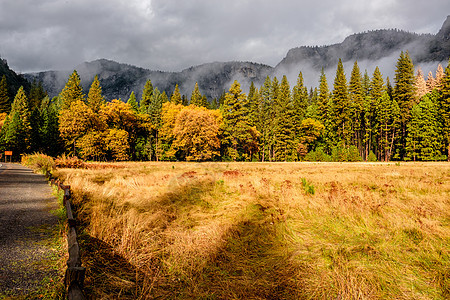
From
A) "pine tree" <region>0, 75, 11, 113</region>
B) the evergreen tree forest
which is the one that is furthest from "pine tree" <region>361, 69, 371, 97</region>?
"pine tree" <region>0, 75, 11, 113</region>

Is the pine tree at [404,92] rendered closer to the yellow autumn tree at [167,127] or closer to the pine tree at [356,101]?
the pine tree at [356,101]

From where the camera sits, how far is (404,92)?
167 ft

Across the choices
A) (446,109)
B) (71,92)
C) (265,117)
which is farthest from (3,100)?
(446,109)

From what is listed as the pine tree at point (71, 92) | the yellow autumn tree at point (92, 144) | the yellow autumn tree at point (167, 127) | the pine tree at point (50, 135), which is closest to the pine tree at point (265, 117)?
the yellow autumn tree at point (167, 127)

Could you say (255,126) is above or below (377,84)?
below

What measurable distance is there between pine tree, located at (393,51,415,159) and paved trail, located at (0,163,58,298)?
60978 millimetres

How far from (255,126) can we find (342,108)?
2079 cm

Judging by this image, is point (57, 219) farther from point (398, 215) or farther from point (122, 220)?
point (398, 215)

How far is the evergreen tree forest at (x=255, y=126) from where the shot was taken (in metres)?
41.9

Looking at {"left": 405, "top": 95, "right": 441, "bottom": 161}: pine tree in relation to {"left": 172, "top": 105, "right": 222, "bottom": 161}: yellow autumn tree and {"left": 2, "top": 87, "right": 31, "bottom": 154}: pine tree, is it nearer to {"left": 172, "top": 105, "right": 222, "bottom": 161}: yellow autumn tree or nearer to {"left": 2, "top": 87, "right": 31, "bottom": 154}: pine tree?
{"left": 172, "top": 105, "right": 222, "bottom": 161}: yellow autumn tree

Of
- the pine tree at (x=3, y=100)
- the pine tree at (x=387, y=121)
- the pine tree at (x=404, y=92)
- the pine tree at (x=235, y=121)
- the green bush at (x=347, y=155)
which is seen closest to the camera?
the green bush at (x=347, y=155)

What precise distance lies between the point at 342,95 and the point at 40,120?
70.0m

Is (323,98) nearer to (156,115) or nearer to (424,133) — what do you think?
(424,133)

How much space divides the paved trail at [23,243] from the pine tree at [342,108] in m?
55.6
